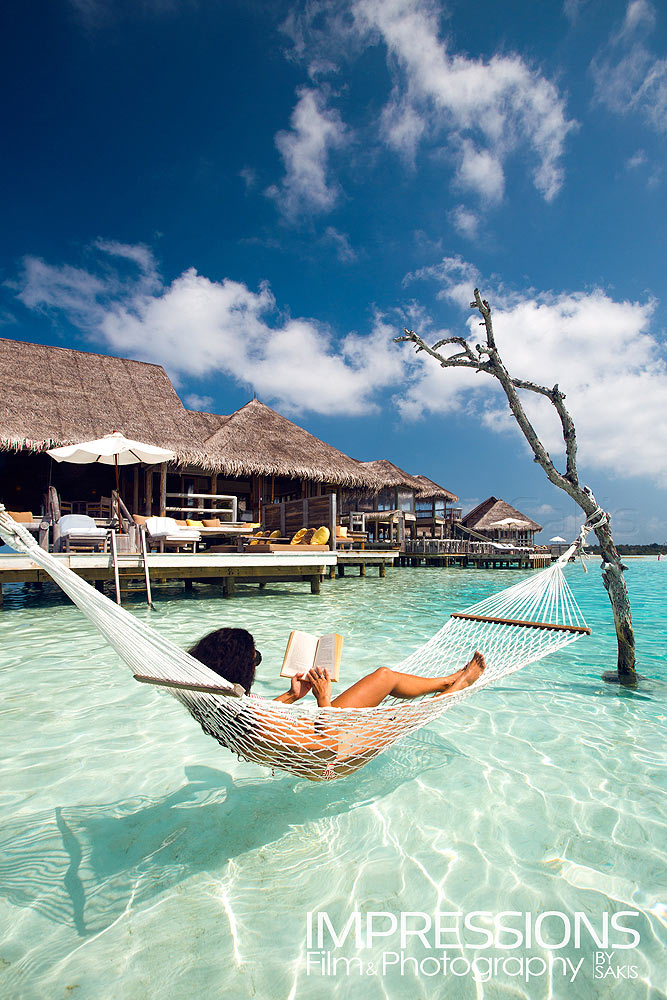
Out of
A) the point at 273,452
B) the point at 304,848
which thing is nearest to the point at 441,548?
the point at 273,452

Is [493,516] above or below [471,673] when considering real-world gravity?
above

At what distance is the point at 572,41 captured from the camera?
11008 millimetres

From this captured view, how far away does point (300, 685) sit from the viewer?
1.79 meters

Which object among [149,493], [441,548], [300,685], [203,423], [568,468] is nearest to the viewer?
[300,685]

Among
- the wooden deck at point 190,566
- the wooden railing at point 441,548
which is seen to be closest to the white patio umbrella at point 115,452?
the wooden deck at point 190,566

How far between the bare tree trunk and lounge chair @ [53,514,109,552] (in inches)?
200

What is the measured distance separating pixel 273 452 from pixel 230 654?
969 centimetres

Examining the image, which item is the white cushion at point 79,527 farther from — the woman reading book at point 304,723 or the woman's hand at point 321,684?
the woman's hand at point 321,684

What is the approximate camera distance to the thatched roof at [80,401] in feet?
28.9

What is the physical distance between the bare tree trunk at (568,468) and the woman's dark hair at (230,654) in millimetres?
2421

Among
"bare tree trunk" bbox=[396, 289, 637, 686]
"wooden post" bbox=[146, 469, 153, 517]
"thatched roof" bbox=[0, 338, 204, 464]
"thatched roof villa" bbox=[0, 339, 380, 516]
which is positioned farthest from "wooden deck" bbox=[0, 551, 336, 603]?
"bare tree trunk" bbox=[396, 289, 637, 686]

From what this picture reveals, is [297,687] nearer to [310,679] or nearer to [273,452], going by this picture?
[310,679]

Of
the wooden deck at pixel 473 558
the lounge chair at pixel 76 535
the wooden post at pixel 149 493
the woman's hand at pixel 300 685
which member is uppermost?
the wooden post at pixel 149 493

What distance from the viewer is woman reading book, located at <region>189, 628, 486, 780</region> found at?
1.39m
